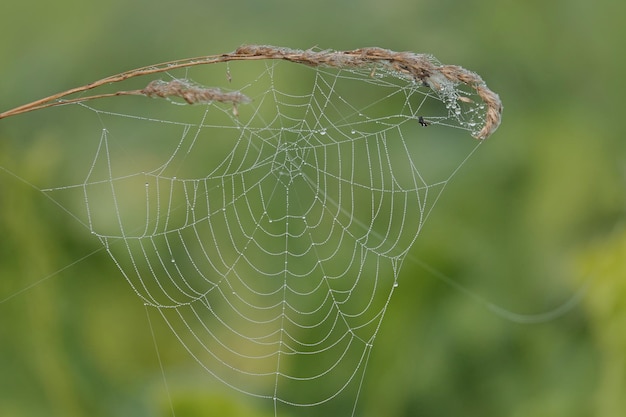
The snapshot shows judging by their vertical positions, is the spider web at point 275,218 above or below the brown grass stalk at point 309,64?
below

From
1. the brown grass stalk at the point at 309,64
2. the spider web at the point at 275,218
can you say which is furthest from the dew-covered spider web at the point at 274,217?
the brown grass stalk at the point at 309,64

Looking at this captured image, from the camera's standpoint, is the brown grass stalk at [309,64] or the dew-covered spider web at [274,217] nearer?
the brown grass stalk at [309,64]

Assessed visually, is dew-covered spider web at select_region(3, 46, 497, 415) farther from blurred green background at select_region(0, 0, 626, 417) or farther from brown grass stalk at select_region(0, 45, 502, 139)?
brown grass stalk at select_region(0, 45, 502, 139)

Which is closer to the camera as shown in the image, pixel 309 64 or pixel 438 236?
pixel 309 64

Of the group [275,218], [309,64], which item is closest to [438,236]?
[275,218]

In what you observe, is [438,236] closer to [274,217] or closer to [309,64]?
[274,217]

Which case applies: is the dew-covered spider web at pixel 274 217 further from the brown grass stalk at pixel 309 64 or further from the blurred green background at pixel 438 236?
the brown grass stalk at pixel 309 64

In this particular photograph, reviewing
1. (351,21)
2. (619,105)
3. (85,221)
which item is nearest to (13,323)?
(85,221)
